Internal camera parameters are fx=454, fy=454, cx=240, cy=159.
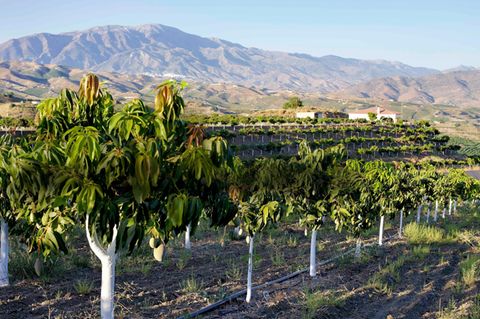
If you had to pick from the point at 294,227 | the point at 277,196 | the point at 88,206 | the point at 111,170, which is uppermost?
the point at 111,170

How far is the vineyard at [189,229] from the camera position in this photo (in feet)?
18.0

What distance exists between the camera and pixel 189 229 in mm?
10445

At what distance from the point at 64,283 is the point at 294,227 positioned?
13849 millimetres

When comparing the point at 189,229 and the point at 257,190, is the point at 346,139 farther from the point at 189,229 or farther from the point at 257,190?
the point at 189,229

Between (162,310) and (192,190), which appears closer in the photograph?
(192,190)

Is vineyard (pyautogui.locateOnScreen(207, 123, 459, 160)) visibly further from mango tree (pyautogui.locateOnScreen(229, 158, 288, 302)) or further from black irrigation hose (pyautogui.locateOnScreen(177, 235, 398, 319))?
mango tree (pyautogui.locateOnScreen(229, 158, 288, 302))

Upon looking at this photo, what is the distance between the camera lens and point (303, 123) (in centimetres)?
8231

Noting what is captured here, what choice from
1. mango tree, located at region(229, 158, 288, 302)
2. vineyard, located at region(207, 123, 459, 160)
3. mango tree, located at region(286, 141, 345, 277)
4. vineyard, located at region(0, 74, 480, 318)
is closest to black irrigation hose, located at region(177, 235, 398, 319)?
vineyard, located at region(0, 74, 480, 318)

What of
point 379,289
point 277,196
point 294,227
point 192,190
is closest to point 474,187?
point 294,227

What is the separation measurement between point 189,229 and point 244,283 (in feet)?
12.6

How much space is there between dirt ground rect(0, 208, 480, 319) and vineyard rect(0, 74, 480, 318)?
0.06 meters

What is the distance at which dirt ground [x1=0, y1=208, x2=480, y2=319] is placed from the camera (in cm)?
1109

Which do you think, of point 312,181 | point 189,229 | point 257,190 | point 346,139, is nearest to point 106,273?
point 189,229

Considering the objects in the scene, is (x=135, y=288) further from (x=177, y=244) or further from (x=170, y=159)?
(x=170, y=159)
